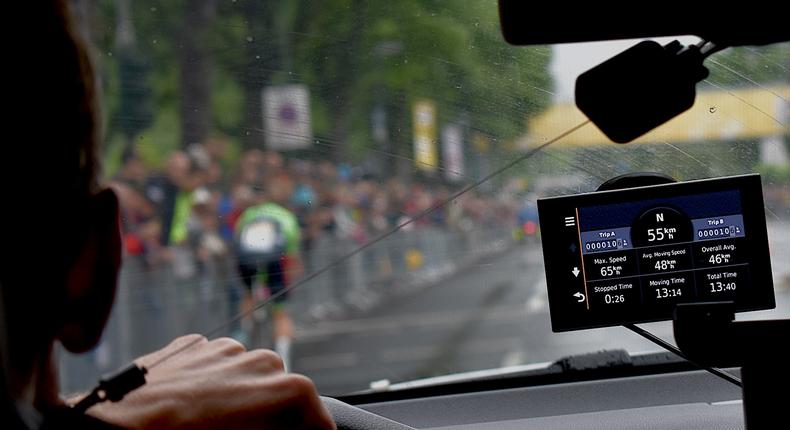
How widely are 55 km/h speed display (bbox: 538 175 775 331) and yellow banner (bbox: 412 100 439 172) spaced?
2.48 ft

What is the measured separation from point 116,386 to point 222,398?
16cm

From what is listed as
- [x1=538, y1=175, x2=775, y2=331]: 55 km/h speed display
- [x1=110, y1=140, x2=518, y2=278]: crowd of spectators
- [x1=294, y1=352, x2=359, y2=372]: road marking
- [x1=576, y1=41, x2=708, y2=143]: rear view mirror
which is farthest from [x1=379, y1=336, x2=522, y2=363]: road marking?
[x1=576, y1=41, x2=708, y2=143]: rear view mirror

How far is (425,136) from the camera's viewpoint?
2516 mm

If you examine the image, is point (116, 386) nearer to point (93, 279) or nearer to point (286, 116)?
point (93, 279)

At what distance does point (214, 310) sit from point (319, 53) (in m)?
1.27

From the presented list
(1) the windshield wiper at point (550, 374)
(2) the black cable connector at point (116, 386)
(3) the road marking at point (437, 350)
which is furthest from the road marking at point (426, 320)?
(2) the black cable connector at point (116, 386)

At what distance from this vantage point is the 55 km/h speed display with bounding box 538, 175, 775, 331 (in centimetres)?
177

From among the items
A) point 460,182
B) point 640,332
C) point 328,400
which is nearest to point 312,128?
point 460,182

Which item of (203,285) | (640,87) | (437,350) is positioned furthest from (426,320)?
(640,87)

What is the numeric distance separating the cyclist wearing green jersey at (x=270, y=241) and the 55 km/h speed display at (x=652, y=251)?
1030 millimetres

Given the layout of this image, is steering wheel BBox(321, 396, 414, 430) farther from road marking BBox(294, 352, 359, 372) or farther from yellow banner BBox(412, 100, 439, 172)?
road marking BBox(294, 352, 359, 372)

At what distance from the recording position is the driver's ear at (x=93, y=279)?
123 centimetres

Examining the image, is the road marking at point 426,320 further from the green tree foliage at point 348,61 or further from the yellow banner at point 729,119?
the yellow banner at point 729,119

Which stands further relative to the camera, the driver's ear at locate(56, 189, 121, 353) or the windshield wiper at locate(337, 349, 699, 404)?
the windshield wiper at locate(337, 349, 699, 404)
